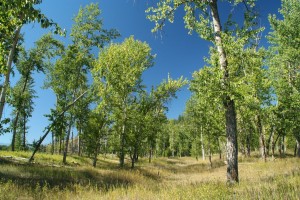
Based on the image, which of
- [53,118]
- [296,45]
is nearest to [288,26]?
[296,45]

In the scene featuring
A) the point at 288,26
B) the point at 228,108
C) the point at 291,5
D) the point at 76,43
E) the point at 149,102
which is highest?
the point at 291,5

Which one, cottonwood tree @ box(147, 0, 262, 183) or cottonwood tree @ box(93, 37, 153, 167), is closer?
cottonwood tree @ box(147, 0, 262, 183)

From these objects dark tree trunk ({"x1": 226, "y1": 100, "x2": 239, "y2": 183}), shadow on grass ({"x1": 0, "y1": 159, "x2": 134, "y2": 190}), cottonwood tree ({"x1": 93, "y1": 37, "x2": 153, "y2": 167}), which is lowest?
shadow on grass ({"x1": 0, "y1": 159, "x2": 134, "y2": 190})

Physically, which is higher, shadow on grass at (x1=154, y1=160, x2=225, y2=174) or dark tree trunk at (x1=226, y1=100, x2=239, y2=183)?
dark tree trunk at (x1=226, y1=100, x2=239, y2=183)

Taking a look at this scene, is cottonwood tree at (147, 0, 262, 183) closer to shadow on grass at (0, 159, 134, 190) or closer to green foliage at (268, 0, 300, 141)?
shadow on grass at (0, 159, 134, 190)

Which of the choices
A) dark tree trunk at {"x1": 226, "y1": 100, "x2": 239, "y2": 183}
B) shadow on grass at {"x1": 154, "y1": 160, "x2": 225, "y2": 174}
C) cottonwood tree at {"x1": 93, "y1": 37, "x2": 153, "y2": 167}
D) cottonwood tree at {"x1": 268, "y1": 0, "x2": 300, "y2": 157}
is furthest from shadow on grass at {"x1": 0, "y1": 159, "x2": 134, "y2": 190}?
cottonwood tree at {"x1": 268, "y1": 0, "x2": 300, "y2": 157}

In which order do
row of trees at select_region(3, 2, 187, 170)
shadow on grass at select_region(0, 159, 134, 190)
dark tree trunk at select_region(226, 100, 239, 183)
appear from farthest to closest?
1. row of trees at select_region(3, 2, 187, 170)
2. shadow on grass at select_region(0, 159, 134, 190)
3. dark tree trunk at select_region(226, 100, 239, 183)

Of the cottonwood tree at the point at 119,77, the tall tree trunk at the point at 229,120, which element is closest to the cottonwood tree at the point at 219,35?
the tall tree trunk at the point at 229,120

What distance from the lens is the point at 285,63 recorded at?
30.0 metres

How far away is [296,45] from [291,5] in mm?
4234

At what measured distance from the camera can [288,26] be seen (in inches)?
1075

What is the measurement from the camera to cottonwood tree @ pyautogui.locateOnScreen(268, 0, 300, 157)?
26.9 m

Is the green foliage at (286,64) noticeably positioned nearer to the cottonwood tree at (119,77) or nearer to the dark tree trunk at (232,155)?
the cottonwood tree at (119,77)

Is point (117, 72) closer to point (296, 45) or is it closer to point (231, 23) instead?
point (231, 23)
